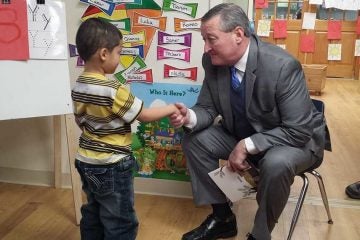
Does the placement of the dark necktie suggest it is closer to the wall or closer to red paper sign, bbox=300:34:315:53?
the wall

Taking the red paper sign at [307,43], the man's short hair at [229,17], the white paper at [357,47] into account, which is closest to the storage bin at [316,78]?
the red paper sign at [307,43]

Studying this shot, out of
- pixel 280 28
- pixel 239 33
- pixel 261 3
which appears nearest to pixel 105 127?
pixel 239 33

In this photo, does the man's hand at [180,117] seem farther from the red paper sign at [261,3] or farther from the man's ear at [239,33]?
the red paper sign at [261,3]

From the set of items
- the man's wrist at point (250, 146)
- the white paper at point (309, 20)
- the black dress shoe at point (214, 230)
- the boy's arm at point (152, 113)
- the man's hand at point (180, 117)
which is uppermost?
the white paper at point (309, 20)

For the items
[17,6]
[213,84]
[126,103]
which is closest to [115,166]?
[126,103]

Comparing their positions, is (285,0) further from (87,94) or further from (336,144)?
(87,94)

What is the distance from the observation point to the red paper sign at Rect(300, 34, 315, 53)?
5617mm

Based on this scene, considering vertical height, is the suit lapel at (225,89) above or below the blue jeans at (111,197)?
above

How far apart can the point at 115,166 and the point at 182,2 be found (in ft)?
3.02

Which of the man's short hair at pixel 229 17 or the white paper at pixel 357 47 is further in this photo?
the white paper at pixel 357 47

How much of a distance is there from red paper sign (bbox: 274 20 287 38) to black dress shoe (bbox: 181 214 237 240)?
442 centimetres

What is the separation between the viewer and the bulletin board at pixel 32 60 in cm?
153

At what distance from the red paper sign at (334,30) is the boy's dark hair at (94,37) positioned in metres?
4.99

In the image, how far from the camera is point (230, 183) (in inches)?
64.1
